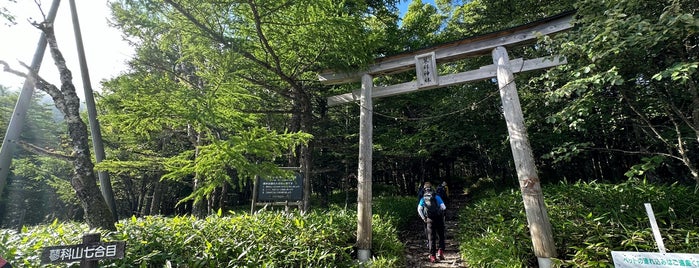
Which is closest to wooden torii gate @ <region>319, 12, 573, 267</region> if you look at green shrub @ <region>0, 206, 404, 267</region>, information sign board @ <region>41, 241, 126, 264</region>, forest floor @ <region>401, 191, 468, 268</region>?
green shrub @ <region>0, 206, 404, 267</region>

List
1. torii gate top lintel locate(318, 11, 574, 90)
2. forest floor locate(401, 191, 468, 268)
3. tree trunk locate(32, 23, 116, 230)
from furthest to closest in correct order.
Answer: forest floor locate(401, 191, 468, 268) < torii gate top lintel locate(318, 11, 574, 90) < tree trunk locate(32, 23, 116, 230)

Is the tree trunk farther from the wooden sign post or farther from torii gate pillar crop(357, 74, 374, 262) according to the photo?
torii gate pillar crop(357, 74, 374, 262)

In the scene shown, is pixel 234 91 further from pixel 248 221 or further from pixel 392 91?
pixel 392 91

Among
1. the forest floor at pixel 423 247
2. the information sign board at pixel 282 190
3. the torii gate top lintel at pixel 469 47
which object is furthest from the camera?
the information sign board at pixel 282 190

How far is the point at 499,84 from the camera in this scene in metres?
5.32

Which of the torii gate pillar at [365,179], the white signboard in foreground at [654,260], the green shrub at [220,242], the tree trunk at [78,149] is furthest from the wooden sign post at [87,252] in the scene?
the white signboard in foreground at [654,260]

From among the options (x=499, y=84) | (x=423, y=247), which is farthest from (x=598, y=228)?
(x=423, y=247)

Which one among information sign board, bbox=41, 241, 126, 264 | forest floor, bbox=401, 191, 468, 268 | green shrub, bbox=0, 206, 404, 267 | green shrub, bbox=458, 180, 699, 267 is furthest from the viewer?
forest floor, bbox=401, 191, 468, 268

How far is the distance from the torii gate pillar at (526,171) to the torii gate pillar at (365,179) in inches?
96.4

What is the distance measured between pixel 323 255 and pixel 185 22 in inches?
159

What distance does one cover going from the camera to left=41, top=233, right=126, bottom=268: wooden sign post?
8.18 ft

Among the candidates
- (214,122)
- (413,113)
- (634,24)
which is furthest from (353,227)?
(413,113)

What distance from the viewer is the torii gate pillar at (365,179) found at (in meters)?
5.27

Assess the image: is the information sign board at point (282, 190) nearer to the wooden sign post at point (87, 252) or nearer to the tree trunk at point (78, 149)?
the tree trunk at point (78, 149)
